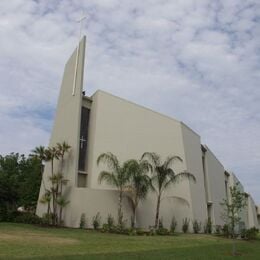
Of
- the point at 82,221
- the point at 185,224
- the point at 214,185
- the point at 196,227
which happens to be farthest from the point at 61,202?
the point at 214,185

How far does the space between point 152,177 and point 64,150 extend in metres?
7.06

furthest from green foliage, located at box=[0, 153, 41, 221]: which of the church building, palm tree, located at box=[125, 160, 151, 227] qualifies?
palm tree, located at box=[125, 160, 151, 227]

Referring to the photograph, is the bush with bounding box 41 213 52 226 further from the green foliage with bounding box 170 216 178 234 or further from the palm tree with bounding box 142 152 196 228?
the green foliage with bounding box 170 216 178 234

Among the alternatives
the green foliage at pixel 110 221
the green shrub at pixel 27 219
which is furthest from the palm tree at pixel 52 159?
the green foliage at pixel 110 221

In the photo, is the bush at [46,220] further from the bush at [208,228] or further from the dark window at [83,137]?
the bush at [208,228]

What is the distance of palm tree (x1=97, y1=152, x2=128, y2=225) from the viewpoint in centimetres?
2983

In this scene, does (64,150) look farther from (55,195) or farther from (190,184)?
(190,184)

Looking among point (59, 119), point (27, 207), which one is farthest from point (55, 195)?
point (27, 207)

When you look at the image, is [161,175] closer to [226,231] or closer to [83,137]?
[226,231]

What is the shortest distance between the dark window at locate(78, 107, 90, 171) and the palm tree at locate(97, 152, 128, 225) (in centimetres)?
231

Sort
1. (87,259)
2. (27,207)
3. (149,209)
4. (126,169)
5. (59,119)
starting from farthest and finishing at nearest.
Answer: (27,207) → (59,119) → (149,209) → (126,169) → (87,259)

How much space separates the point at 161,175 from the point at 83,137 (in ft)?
25.0

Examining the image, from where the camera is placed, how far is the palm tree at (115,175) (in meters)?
29.8

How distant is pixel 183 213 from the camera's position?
32.8 m
